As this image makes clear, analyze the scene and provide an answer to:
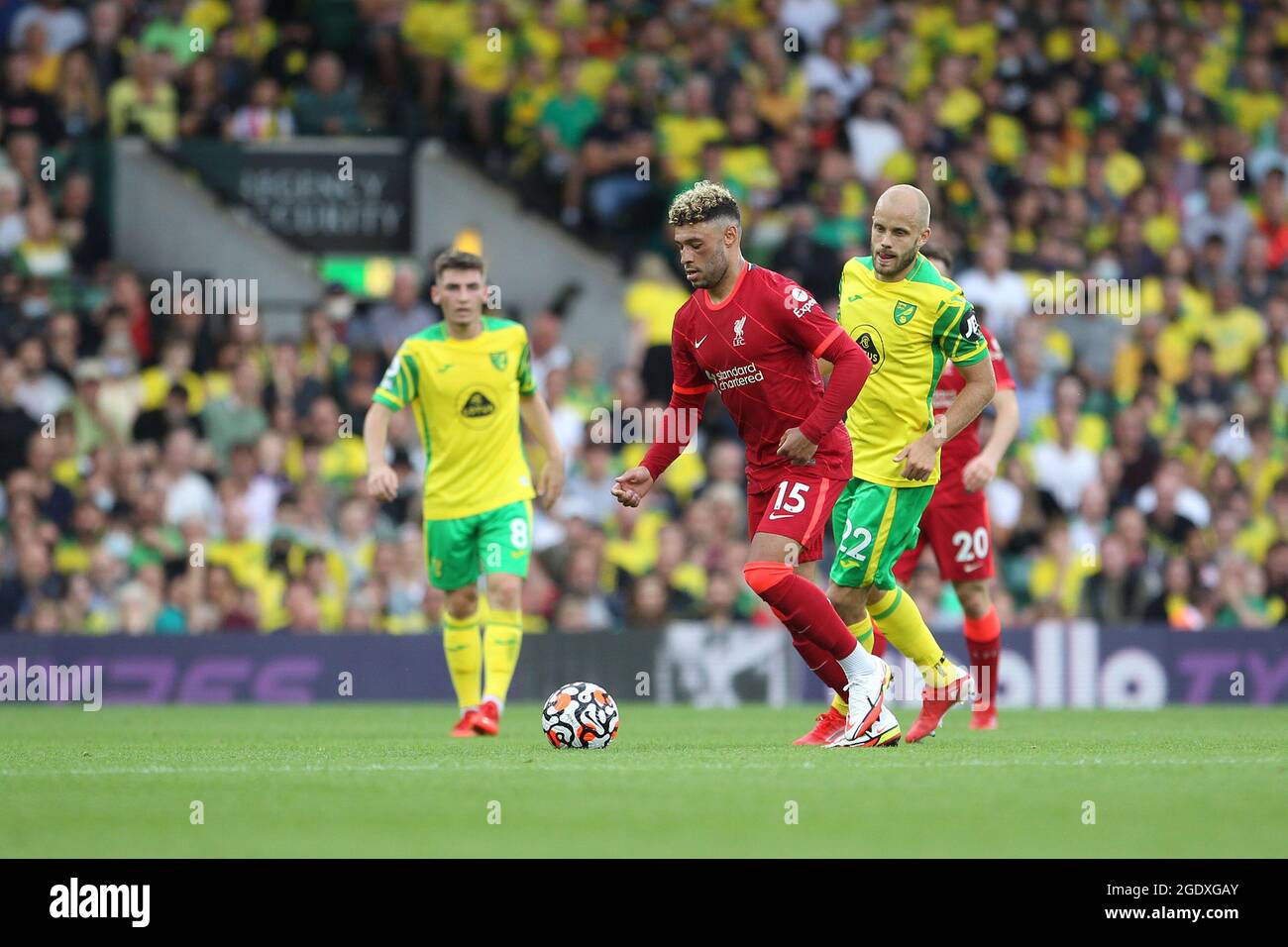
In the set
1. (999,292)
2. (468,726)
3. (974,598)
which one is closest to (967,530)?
(974,598)

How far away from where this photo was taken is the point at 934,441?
892 cm

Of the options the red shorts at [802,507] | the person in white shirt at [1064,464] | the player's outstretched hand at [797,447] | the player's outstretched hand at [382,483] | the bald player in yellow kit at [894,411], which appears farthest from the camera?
the person in white shirt at [1064,464]

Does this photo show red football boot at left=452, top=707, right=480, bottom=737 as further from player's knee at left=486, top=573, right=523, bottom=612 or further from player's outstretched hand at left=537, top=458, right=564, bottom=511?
player's outstretched hand at left=537, top=458, right=564, bottom=511

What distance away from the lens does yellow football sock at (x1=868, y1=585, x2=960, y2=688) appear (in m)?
9.70

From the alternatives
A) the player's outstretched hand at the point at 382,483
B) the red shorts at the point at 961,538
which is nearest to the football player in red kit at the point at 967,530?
the red shorts at the point at 961,538

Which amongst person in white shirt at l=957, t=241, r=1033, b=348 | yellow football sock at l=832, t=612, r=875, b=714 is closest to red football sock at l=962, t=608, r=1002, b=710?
yellow football sock at l=832, t=612, r=875, b=714

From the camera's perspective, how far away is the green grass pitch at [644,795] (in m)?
6.30

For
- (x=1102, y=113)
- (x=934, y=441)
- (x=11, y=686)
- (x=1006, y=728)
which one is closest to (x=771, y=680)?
(x=1006, y=728)

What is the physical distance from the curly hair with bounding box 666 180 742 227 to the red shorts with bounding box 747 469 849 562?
113 centimetres

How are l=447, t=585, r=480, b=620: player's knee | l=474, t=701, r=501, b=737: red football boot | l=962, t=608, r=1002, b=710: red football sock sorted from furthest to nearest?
l=962, t=608, r=1002, b=710: red football sock → l=447, t=585, r=480, b=620: player's knee → l=474, t=701, r=501, b=737: red football boot

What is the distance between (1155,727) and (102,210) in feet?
32.9

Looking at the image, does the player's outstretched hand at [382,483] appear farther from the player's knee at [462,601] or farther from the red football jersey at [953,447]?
the red football jersey at [953,447]

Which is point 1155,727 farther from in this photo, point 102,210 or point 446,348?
point 102,210

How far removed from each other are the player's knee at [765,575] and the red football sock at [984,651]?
2621 mm
